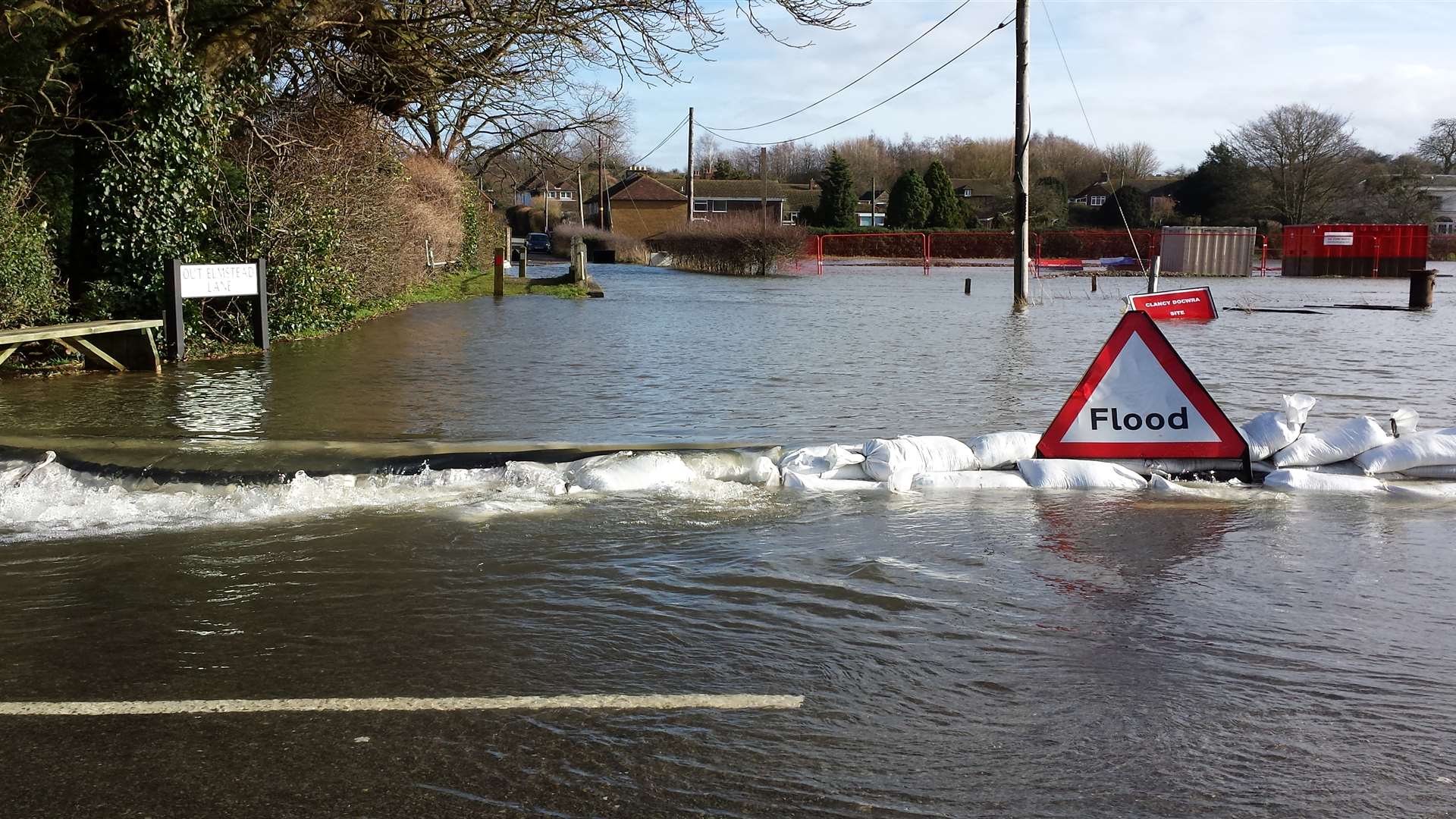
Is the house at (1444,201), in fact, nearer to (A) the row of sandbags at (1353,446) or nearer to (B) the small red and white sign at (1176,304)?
(B) the small red and white sign at (1176,304)

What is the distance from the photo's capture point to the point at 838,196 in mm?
83875

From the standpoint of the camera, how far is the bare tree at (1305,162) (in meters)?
70.8

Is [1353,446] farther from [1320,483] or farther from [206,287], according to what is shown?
[206,287]

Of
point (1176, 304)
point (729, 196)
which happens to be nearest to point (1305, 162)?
point (729, 196)

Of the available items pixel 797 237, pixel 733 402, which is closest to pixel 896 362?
pixel 733 402

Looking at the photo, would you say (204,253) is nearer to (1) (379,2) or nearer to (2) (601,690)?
(1) (379,2)

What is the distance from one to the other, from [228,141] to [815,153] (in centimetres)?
12565

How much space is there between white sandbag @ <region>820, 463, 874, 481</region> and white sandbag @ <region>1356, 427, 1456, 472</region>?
3344 mm

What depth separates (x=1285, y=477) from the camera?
304 inches

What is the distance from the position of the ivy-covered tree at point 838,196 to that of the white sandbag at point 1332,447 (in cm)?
7600

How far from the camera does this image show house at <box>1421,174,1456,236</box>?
84.6 m

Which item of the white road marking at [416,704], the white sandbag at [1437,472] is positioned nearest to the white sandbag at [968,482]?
the white sandbag at [1437,472]

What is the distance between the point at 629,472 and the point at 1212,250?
4172 centimetres

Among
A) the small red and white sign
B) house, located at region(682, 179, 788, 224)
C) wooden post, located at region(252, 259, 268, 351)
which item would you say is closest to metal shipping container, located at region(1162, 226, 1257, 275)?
the small red and white sign
